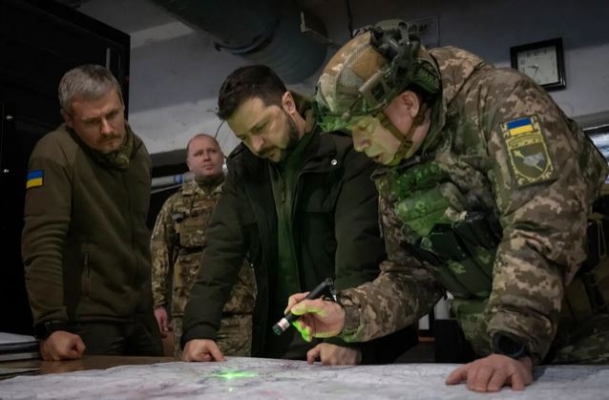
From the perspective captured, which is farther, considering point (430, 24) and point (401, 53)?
point (430, 24)

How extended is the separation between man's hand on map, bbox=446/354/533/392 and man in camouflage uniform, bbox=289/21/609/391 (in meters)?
0.03

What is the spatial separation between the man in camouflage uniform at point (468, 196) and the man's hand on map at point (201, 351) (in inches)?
12.3

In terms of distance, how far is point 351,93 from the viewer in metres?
1.17

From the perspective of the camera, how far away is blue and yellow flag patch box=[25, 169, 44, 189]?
162 cm

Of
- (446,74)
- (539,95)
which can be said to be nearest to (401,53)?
(446,74)

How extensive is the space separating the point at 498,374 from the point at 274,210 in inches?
30.1

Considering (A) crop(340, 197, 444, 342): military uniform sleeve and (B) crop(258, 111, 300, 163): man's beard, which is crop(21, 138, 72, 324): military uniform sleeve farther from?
(A) crop(340, 197, 444, 342): military uniform sleeve

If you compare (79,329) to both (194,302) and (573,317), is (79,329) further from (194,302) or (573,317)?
(573,317)

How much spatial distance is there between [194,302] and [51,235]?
0.38 m

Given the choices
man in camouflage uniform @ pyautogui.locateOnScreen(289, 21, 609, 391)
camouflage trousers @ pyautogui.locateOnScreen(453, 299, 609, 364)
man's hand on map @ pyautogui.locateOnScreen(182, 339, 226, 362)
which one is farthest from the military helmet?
man's hand on map @ pyautogui.locateOnScreen(182, 339, 226, 362)

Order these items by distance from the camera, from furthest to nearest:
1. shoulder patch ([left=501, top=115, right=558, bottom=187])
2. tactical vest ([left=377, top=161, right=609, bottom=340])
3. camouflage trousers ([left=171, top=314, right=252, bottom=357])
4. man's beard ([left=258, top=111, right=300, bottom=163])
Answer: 1. camouflage trousers ([left=171, top=314, right=252, bottom=357])
2. man's beard ([left=258, top=111, right=300, bottom=163])
3. tactical vest ([left=377, top=161, right=609, bottom=340])
4. shoulder patch ([left=501, top=115, right=558, bottom=187])

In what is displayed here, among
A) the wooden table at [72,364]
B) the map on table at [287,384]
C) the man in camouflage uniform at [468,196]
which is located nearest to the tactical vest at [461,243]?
the man in camouflage uniform at [468,196]

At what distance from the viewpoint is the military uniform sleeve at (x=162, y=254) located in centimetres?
315

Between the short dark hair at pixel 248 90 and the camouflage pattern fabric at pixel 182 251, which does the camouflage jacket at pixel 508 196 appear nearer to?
the short dark hair at pixel 248 90
